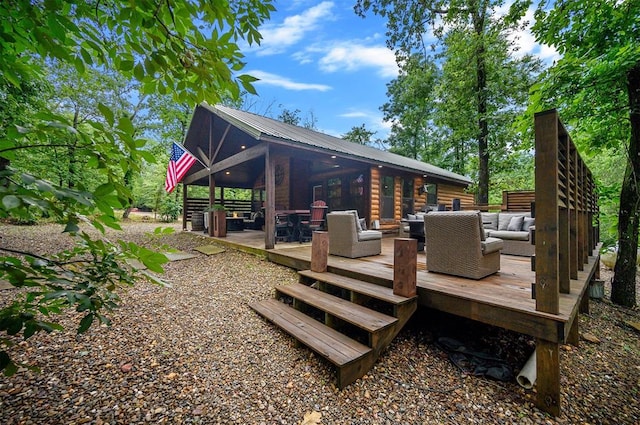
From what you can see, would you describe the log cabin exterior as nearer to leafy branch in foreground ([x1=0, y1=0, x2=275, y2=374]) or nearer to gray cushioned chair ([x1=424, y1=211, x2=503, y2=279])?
gray cushioned chair ([x1=424, y1=211, x2=503, y2=279])

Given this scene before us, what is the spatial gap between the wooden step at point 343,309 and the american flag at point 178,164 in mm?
5826

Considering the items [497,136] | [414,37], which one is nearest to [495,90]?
[497,136]

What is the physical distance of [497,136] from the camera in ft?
31.6

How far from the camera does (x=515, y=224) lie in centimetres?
590

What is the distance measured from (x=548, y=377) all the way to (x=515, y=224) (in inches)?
186

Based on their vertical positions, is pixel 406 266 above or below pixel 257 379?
above

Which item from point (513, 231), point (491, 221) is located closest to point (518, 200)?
point (491, 221)

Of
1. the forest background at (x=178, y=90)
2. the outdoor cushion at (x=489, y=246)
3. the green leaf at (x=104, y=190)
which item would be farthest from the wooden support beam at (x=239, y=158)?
the green leaf at (x=104, y=190)

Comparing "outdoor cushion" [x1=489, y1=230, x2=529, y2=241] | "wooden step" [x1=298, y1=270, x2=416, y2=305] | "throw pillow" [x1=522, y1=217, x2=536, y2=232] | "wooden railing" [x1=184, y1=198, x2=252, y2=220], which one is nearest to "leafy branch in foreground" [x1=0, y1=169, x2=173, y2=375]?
"wooden step" [x1=298, y1=270, x2=416, y2=305]

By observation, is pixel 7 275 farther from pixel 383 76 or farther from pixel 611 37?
pixel 383 76

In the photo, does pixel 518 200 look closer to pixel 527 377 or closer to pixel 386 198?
pixel 386 198

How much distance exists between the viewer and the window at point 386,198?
367 inches

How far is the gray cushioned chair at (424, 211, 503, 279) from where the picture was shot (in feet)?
10.5

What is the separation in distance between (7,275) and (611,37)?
6.54 metres
